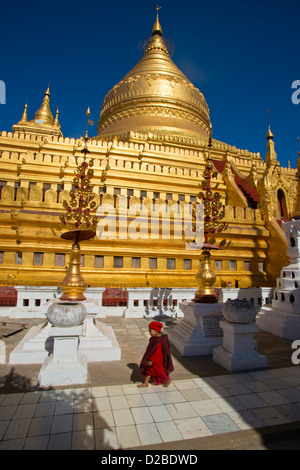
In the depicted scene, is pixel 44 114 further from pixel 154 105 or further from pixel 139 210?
pixel 139 210

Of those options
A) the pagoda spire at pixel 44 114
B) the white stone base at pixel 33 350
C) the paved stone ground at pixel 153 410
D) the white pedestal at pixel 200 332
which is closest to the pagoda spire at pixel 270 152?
the white pedestal at pixel 200 332

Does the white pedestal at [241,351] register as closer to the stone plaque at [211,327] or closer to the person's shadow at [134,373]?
the stone plaque at [211,327]

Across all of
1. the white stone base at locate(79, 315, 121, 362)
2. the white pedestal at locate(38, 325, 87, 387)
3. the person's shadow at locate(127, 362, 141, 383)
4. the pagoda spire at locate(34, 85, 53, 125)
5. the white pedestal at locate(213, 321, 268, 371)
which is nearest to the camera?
the white pedestal at locate(38, 325, 87, 387)

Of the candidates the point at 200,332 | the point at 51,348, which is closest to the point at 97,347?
the point at 51,348

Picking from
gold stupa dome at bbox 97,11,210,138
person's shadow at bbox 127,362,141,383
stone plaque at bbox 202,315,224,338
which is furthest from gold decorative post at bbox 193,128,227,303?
gold stupa dome at bbox 97,11,210,138

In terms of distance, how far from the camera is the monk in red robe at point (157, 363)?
4.97 metres

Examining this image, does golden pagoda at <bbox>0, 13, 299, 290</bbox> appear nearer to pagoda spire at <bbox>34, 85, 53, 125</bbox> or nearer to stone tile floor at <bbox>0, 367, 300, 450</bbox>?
stone tile floor at <bbox>0, 367, 300, 450</bbox>

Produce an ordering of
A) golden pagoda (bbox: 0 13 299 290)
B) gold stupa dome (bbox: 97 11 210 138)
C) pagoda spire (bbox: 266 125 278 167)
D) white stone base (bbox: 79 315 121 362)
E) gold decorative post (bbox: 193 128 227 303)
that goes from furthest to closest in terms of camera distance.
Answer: gold stupa dome (bbox: 97 11 210 138)
pagoda spire (bbox: 266 125 278 167)
golden pagoda (bbox: 0 13 299 290)
gold decorative post (bbox: 193 128 227 303)
white stone base (bbox: 79 315 121 362)

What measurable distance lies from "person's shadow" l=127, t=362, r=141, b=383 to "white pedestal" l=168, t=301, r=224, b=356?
1.45 meters

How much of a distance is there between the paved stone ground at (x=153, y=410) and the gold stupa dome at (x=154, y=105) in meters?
23.7

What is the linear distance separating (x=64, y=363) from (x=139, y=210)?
9.13m

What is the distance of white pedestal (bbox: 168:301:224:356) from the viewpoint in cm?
691
